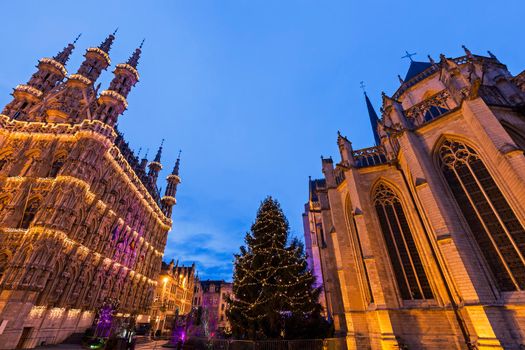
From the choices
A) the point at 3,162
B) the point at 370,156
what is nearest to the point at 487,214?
the point at 370,156

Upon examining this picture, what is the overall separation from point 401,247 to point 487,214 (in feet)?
15.6

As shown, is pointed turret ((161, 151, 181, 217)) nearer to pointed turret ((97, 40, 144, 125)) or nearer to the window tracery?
pointed turret ((97, 40, 144, 125))

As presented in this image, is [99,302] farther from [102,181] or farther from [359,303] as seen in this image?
[359,303]

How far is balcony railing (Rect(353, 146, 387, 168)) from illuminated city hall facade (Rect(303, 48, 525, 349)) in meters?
0.96

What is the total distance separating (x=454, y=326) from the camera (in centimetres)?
1224

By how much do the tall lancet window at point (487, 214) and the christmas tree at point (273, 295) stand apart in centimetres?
932

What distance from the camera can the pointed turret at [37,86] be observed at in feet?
82.4

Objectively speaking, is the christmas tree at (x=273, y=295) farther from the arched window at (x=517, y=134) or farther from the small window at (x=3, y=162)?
the small window at (x=3, y=162)

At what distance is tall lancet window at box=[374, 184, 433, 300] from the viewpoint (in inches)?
563

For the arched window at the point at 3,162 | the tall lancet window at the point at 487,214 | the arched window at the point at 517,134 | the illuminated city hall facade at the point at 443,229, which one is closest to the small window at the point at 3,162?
the arched window at the point at 3,162

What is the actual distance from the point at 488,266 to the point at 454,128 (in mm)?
7880

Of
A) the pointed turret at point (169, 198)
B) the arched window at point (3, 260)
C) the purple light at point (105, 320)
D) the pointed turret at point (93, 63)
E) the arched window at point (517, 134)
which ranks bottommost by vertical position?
the purple light at point (105, 320)

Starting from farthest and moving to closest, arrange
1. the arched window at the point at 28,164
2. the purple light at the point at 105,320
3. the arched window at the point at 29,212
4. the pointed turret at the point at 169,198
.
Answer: the pointed turret at the point at 169,198 → the purple light at the point at 105,320 → the arched window at the point at 28,164 → the arched window at the point at 29,212

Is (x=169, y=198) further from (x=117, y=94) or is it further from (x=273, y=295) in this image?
(x=273, y=295)
